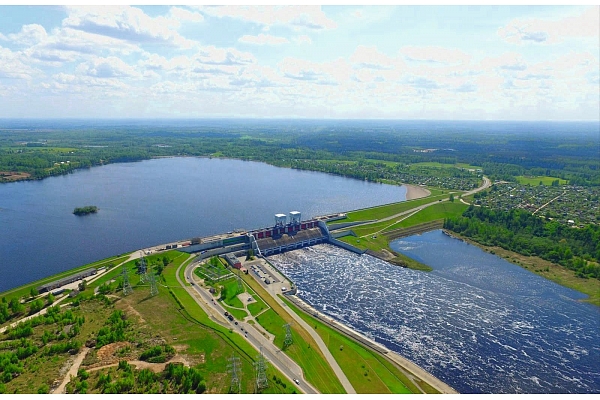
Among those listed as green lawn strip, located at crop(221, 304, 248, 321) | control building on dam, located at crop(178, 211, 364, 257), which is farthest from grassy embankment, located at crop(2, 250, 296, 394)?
control building on dam, located at crop(178, 211, 364, 257)

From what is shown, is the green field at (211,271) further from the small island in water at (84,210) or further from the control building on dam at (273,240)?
the small island in water at (84,210)

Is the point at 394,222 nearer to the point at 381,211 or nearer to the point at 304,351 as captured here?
the point at 381,211

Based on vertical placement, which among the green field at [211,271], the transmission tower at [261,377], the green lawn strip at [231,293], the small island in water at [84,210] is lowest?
the transmission tower at [261,377]

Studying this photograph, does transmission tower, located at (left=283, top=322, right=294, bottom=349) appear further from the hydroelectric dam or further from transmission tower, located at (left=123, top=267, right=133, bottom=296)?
the hydroelectric dam

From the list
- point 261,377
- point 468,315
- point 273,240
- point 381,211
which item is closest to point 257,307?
point 261,377

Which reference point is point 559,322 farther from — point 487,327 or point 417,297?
point 417,297

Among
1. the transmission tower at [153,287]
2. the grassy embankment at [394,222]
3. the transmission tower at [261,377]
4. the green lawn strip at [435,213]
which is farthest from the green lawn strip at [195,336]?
the green lawn strip at [435,213]

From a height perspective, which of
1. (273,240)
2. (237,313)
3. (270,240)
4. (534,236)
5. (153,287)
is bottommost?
(237,313)

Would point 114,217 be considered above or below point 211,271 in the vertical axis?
above
